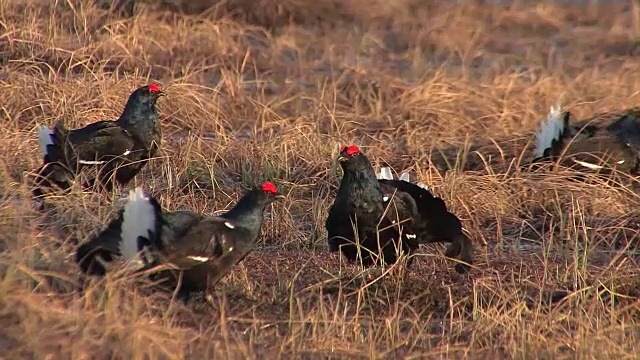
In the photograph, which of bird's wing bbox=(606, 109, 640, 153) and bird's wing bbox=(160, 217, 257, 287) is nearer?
bird's wing bbox=(160, 217, 257, 287)

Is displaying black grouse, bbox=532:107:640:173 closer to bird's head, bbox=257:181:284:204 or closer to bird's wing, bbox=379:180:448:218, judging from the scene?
bird's wing, bbox=379:180:448:218

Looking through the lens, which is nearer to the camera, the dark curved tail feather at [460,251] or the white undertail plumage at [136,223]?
the white undertail plumage at [136,223]

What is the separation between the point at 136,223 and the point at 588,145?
367 cm

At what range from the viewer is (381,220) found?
5.68 m

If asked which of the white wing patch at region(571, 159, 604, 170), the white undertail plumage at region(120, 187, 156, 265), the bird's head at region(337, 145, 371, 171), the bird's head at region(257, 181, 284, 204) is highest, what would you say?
the white undertail plumage at region(120, 187, 156, 265)

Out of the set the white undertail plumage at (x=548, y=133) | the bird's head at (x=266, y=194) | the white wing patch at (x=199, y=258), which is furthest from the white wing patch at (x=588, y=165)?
the white wing patch at (x=199, y=258)

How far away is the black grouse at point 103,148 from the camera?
21.6 feet

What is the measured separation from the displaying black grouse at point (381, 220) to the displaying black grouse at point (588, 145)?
6.08 feet

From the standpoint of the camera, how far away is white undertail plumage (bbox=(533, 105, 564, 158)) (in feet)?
25.2

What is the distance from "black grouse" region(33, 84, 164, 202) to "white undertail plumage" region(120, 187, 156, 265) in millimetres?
1506

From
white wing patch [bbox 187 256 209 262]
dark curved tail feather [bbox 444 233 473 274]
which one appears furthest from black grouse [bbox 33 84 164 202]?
dark curved tail feather [bbox 444 233 473 274]

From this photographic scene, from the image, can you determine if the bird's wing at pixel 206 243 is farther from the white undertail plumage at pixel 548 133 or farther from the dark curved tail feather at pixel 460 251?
the white undertail plumage at pixel 548 133

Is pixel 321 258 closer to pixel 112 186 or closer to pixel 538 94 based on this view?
pixel 112 186

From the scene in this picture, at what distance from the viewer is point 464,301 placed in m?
5.38
